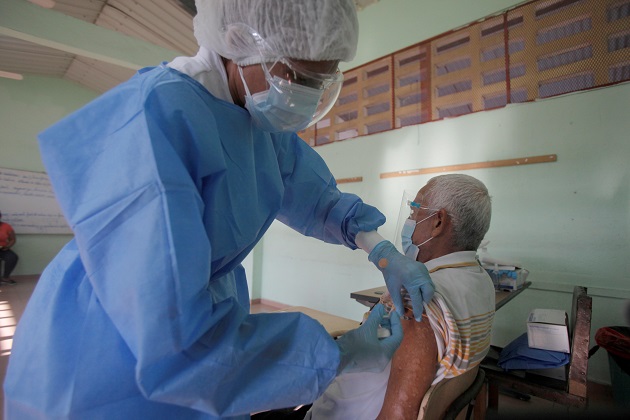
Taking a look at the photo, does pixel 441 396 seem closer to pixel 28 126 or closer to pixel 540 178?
pixel 540 178

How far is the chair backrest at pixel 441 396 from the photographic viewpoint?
823 millimetres

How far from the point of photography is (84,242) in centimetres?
47

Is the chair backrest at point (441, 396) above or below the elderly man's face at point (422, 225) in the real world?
below

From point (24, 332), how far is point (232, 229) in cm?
43

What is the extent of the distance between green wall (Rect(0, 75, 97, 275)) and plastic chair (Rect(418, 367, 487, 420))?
7278mm

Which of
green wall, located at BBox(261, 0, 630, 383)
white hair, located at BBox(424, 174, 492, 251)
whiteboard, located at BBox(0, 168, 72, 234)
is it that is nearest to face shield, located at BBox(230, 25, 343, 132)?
white hair, located at BBox(424, 174, 492, 251)

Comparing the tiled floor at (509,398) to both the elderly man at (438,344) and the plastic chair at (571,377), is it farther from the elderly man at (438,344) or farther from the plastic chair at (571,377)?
the elderly man at (438,344)

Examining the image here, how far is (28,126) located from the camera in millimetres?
6184

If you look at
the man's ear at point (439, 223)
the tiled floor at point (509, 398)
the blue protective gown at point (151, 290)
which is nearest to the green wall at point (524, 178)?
the tiled floor at point (509, 398)

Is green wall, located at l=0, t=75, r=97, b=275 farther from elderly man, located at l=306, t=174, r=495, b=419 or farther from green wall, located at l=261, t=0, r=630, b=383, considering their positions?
elderly man, located at l=306, t=174, r=495, b=419

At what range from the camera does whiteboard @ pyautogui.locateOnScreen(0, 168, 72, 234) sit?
5898 mm

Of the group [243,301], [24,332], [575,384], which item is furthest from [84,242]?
[575,384]

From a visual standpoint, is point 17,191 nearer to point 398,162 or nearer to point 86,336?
point 398,162

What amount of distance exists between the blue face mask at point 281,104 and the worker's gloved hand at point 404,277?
1.55ft
